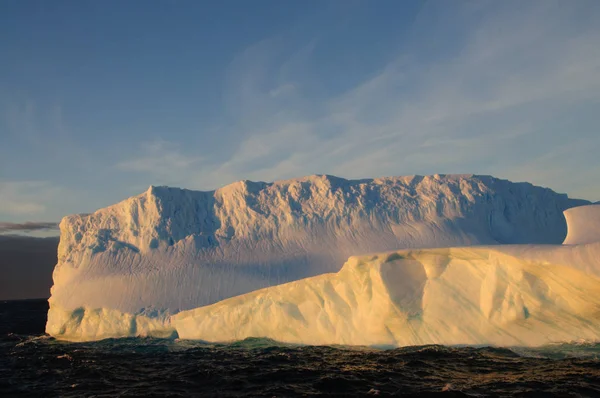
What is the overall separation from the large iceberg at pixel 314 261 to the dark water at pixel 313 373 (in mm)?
1147

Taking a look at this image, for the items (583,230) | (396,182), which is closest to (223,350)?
(583,230)

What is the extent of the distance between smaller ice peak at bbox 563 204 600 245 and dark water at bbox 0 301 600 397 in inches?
102

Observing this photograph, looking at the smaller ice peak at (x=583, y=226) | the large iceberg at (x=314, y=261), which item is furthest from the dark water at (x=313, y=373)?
the smaller ice peak at (x=583, y=226)

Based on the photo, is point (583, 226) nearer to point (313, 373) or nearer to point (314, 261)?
point (313, 373)

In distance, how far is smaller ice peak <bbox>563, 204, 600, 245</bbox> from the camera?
10.2 meters

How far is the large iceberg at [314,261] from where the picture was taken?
11547 millimetres

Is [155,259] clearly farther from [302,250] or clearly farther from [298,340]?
[298,340]

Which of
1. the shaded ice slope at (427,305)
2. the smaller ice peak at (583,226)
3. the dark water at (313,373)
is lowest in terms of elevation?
the dark water at (313,373)

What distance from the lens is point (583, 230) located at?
1079 centimetres

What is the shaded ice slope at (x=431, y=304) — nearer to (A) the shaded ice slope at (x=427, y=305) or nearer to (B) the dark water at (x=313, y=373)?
(A) the shaded ice slope at (x=427, y=305)

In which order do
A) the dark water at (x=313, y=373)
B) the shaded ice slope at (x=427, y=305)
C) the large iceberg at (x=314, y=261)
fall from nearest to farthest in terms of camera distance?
the dark water at (x=313, y=373) → the shaded ice slope at (x=427, y=305) → the large iceberg at (x=314, y=261)

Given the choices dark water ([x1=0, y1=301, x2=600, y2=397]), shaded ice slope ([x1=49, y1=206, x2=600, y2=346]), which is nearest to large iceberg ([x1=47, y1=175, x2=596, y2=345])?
shaded ice slope ([x1=49, y1=206, x2=600, y2=346])

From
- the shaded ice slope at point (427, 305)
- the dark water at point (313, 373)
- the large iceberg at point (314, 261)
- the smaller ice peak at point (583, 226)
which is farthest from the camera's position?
the large iceberg at point (314, 261)

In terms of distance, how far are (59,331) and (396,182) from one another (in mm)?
20085
